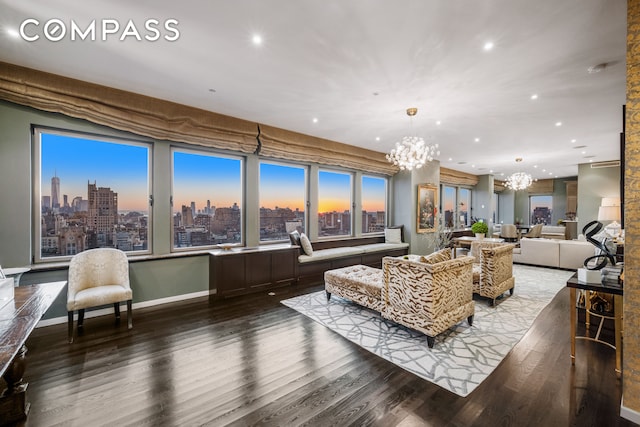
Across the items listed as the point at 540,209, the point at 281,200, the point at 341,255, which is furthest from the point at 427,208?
the point at 540,209

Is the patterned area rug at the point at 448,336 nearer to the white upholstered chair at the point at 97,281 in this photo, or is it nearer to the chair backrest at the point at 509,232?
the white upholstered chair at the point at 97,281

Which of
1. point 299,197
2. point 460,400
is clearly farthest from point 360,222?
point 460,400

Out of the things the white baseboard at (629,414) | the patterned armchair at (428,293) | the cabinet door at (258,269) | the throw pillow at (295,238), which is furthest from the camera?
the throw pillow at (295,238)

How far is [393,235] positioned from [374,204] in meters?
1.07

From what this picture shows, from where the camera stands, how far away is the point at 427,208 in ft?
26.3

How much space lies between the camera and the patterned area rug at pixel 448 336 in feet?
8.00

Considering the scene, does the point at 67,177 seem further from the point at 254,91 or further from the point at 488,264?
the point at 488,264

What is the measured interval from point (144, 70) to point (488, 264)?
5.43 meters

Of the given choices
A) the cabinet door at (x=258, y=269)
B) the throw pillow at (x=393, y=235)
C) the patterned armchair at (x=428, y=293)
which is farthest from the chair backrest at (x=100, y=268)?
the throw pillow at (x=393, y=235)

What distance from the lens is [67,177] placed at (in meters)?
3.71

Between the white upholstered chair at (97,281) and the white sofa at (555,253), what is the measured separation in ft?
28.3

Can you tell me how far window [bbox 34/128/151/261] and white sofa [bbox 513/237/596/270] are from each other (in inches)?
341

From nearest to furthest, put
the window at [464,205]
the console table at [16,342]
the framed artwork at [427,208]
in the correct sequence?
the console table at [16,342] → the framed artwork at [427,208] → the window at [464,205]

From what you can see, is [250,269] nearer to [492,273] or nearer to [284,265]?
[284,265]
